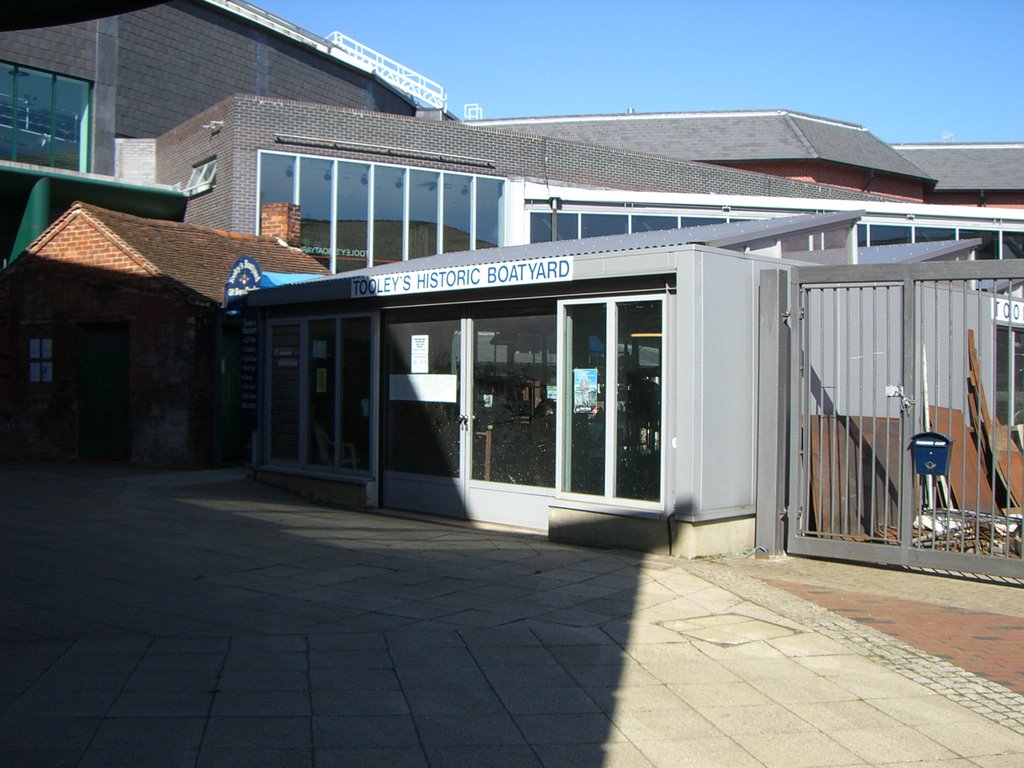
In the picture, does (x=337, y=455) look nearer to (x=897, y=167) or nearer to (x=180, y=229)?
(x=180, y=229)

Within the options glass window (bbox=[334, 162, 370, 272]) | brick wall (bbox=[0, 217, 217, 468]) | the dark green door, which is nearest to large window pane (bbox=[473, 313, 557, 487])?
brick wall (bbox=[0, 217, 217, 468])

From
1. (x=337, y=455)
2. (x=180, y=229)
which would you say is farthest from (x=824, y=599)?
(x=180, y=229)

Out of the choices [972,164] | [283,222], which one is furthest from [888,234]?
[972,164]

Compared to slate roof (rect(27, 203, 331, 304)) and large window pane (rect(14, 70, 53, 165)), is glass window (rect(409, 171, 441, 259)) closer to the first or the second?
slate roof (rect(27, 203, 331, 304))

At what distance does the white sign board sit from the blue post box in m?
3.39

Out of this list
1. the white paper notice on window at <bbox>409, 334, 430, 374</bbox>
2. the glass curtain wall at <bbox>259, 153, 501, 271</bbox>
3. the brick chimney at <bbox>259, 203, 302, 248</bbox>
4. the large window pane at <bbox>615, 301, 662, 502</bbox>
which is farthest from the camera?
the glass curtain wall at <bbox>259, 153, 501, 271</bbox>

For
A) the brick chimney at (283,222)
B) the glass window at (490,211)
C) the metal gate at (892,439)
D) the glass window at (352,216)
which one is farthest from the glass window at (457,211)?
the metal gate at (892,439)

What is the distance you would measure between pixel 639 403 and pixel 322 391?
5.06 meters

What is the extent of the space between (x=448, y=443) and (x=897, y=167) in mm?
37216

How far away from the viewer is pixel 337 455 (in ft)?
40.8

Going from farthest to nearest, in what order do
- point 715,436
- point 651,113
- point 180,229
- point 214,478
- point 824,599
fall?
point 651,113 → point 180,229 → point 214,478 → point 715,436 → point 824,599

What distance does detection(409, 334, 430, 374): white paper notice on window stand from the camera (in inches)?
447

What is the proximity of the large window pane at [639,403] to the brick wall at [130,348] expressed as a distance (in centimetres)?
858

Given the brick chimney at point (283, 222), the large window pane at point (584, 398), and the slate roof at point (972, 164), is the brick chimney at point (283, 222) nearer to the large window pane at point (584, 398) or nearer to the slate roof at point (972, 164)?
the large window pane at point (584, 398)
